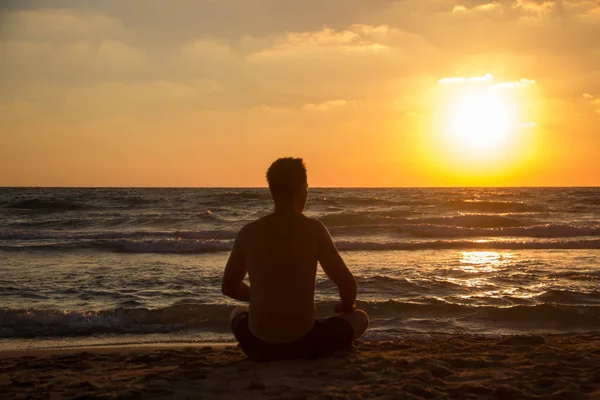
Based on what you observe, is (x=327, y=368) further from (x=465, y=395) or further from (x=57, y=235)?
(x=57, y=235)

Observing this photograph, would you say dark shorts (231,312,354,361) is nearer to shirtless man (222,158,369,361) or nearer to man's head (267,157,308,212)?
shirtless man (222,158,369,361)

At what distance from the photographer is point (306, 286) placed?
4324mm

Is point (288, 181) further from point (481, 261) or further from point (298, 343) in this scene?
point (481, 261)

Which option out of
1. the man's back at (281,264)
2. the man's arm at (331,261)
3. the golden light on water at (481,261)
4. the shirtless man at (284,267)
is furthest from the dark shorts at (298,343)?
the golden light on water at (481,261)

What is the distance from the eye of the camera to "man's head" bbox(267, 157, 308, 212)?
4.10m

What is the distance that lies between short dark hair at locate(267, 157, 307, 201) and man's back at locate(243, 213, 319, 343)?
165 mm

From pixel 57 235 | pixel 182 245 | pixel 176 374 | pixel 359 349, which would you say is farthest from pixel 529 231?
pixel 176 374

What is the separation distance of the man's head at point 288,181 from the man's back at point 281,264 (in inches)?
4.1

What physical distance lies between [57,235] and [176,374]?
18.4m

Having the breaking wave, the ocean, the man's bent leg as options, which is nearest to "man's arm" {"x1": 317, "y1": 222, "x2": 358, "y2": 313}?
the man's bent leg

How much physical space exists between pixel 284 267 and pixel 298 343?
26.4 inches

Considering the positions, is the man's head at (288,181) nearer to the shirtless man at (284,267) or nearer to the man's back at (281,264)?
the shirtless man at (284,267)

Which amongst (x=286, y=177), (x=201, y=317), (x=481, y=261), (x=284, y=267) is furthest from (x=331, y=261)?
(x=481, y=261)

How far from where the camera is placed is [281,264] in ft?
14.0
